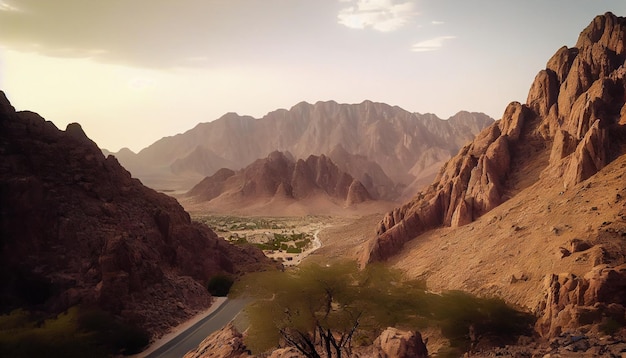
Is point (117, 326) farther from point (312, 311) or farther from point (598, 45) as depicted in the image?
point (598, 45)

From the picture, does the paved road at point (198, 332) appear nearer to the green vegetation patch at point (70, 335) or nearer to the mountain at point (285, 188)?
the green vegetation patch at point (70, 335)

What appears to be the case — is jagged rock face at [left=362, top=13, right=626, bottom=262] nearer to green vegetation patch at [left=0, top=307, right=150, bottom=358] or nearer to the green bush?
the green bush

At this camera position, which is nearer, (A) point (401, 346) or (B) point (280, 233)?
(A) point (401, 346)

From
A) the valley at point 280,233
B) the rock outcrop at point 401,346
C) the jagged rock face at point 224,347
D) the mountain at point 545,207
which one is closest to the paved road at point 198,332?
the jagged rock face at point 224,347

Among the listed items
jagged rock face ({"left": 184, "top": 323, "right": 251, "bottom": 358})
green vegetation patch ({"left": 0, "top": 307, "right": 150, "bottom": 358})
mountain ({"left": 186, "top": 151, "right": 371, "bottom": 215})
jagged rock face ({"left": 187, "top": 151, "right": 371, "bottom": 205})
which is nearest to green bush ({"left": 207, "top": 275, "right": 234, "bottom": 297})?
green vegetation patch ({"left": 0, "top": 307, "right": 150, "bottom": 358})

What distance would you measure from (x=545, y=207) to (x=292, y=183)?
130767 mm

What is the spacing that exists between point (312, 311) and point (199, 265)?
24004mm

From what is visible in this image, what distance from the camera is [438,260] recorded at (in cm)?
3506

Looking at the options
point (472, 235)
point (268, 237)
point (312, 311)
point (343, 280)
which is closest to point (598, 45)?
point (472, 235)

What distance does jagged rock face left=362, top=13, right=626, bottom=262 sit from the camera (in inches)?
1357

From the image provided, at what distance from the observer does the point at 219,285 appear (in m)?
41.2

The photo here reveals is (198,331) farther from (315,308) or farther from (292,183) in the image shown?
(292,183)

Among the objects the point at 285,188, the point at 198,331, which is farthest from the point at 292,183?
the point at 198,331

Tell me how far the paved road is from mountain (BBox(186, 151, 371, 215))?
104518 mm
